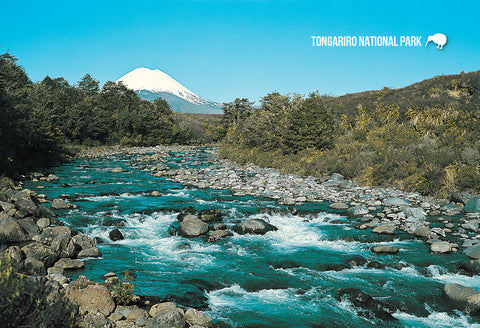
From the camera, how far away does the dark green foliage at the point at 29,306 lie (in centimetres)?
425

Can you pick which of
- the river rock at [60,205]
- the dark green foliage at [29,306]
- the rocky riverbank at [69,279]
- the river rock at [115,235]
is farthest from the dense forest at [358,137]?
the dark green foliage at [29,306]

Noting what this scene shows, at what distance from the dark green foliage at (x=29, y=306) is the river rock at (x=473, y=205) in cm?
1512

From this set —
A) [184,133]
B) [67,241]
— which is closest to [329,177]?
[67,241]

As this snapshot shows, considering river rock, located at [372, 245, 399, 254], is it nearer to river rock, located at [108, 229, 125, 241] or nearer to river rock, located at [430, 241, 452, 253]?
river rock, located at [430, 241, 452, 253]

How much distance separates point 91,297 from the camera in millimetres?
6375

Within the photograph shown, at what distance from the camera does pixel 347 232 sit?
483 inches

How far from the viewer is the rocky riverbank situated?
579cm

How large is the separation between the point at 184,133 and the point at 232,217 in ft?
215

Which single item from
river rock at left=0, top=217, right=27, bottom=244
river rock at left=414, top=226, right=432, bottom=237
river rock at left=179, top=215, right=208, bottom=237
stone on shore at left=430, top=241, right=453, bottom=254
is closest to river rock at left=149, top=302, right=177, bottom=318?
river rock at left=179, top=215, right=208, bottom=237

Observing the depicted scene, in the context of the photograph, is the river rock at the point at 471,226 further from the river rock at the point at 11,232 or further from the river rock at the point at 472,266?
the river rock at the point at 11,232

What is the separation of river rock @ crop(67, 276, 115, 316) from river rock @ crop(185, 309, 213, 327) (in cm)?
149

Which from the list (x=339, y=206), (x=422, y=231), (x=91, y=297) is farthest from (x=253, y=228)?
(x=91, y=297)

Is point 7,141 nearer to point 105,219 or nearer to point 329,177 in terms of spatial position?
point 105,219

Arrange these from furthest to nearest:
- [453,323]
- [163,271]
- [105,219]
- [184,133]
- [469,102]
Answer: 1. [184,133]
2. [469,102]
3. [105,219]
4. [163,271]
5. [453,323]
